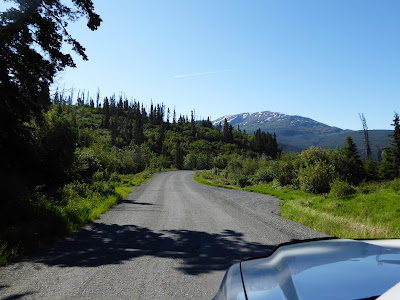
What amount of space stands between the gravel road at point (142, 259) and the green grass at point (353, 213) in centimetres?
120

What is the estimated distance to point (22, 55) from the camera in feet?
28.6

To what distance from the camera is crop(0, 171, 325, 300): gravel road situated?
3688 mm

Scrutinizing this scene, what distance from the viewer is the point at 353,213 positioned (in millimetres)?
14312

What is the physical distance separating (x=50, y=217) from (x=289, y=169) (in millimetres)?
24710

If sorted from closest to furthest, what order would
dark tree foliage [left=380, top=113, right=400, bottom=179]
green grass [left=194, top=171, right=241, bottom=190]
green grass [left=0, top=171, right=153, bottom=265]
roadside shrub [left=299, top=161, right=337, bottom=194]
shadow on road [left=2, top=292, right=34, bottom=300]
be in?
shadow on road [left=2, top=292, right=34, bottom=300], green grass [left=0, top=171, right=153, bottom=265], roadside shrub [left=299, top=161, right=337, bottom=194], green grass [left=194, top=171, right=241, bottom=190], dark tree foliage [left=380, top=113, right=400, bottom=179]

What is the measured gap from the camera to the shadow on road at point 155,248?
4.87 meters

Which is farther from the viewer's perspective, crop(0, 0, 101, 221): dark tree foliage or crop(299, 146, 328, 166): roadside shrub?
crop(299, 146, 328, 166): roadside shrub

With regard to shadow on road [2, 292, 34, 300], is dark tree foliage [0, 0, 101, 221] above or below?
above

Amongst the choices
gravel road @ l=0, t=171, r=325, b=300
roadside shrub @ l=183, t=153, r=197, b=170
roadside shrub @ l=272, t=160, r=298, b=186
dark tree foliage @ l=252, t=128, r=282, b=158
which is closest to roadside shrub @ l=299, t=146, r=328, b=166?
roadside shrub @ l=272, t=160, r=298, b=186

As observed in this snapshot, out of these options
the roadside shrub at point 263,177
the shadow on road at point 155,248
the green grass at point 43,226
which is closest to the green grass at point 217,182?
the roadside shrub at point 263,177

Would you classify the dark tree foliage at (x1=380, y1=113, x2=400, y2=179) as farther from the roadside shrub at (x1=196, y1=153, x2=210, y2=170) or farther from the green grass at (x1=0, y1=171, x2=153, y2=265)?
the green grass at (x1=0, y1=171, x2=153, y2=265)

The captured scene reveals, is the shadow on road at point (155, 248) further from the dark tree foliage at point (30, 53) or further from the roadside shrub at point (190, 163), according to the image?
the roadside shrub at point (190, 163)

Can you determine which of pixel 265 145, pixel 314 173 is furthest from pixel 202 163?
pixel 314 173

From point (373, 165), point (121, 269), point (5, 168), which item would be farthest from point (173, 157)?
point (121, 269)
